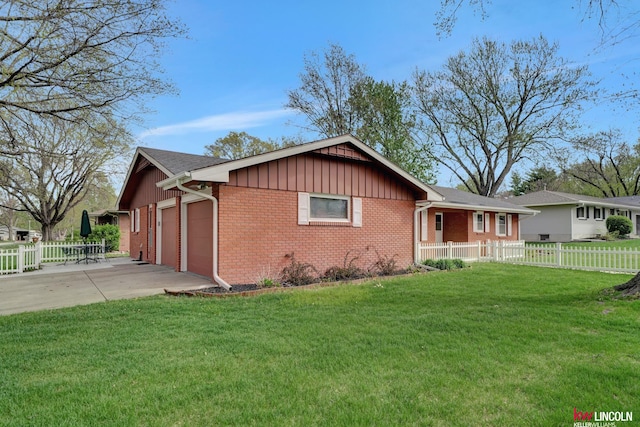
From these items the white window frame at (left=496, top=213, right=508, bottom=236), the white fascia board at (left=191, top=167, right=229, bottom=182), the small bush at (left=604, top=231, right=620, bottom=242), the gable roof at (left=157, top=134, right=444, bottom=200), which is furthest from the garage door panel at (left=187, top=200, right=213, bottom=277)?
the small bush at (left=604, top=231, right=620, bottom=242)

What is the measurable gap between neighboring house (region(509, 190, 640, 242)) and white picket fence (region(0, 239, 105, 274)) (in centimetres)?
2958

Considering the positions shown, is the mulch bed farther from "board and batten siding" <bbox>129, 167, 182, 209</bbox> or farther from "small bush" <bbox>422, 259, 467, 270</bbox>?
"small bush" <bbox>422, 259, 467, 270</bbox>

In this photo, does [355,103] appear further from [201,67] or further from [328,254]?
[328,254]

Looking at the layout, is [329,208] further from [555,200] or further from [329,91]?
[555,200]

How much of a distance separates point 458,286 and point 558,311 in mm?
2774

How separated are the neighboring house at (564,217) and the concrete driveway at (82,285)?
90.1 ft

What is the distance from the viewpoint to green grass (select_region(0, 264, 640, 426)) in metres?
2.95

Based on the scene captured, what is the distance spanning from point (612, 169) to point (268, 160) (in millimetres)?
52825

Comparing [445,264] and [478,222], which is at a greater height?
[478,222]

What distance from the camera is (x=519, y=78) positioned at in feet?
92.7

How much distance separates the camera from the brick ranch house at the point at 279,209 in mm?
8766

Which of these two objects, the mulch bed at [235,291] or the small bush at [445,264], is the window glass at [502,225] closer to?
the small bush at [445,264]

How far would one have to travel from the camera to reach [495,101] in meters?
29.3

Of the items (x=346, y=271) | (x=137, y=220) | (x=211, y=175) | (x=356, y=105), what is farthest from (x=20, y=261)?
(x=356, y=105)
